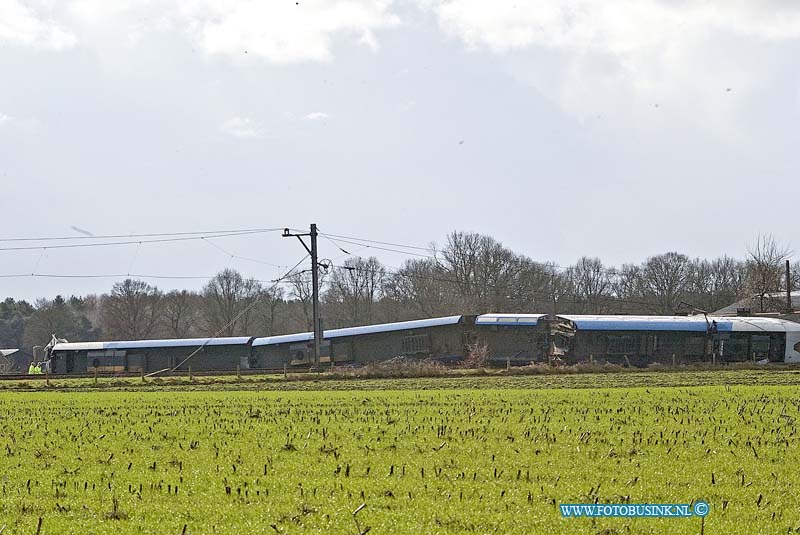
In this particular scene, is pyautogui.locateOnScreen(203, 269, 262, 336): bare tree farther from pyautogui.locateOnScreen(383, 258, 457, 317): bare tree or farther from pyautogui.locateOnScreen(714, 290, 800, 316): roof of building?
pyautogui.locateOnScreen(714, 290, 800, 316): roof of building

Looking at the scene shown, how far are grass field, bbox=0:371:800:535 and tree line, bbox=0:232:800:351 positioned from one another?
7387cm

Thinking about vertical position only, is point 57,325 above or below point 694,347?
above

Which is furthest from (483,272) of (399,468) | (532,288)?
(399,468)

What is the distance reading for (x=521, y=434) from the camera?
55.5ft

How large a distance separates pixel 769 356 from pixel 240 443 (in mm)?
45396

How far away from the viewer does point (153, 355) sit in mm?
65750

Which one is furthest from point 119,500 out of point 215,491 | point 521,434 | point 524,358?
point 524,358

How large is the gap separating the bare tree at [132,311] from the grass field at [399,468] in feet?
298

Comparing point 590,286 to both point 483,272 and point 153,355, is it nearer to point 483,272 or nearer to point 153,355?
point 483,272

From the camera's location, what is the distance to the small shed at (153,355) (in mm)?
64250

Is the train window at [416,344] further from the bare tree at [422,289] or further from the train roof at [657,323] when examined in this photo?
the bare tree at [422,289]

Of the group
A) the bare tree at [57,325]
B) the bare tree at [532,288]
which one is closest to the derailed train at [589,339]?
the bare tree at [532,288]

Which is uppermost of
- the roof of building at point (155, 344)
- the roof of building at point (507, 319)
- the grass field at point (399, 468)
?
the roof of building at point (507, 319)

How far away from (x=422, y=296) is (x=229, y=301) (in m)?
28.3
